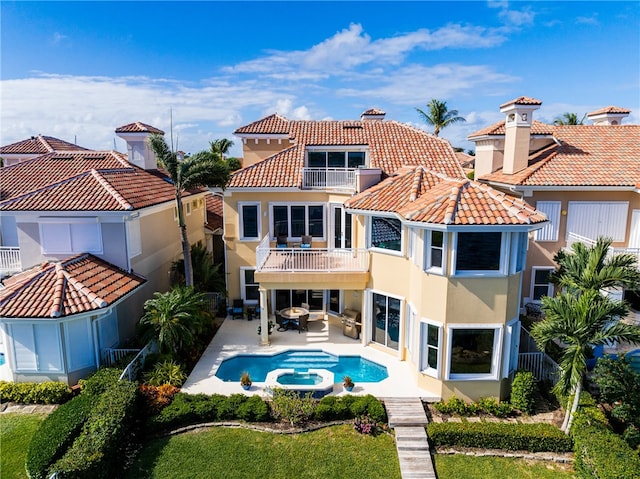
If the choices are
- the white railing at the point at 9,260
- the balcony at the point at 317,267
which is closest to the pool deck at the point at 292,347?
the balcony at the point at 317,267

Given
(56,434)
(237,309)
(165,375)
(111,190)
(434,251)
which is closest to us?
(56,434)

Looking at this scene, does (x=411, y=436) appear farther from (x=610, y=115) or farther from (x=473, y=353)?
(x=610, y=115)

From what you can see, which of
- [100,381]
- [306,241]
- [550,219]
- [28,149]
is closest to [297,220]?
[306,241]

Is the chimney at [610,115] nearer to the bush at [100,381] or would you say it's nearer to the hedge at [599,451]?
the hedge at [599,451]

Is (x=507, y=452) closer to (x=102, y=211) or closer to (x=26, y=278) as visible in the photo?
(x=102, y=211)

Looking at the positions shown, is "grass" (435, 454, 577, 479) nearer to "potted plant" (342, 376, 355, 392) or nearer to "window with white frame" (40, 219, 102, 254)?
"potted plant" (342, 376, 355, 392)
